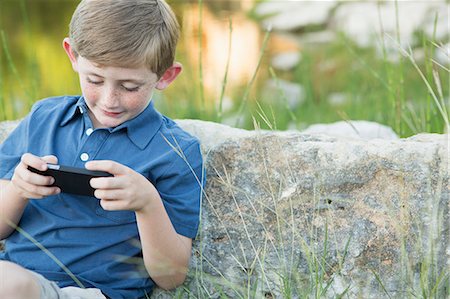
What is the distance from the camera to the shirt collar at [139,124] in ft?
7.25

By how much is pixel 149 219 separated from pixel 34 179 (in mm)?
303

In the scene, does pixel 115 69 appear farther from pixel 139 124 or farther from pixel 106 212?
pixel 106 212

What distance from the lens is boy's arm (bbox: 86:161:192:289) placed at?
6.44 ft

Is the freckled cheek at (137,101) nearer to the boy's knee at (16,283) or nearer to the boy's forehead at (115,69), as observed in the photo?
the boy's forehead at (115,69)

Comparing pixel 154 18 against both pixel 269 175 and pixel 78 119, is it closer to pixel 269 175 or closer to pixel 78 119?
pixel 78 119

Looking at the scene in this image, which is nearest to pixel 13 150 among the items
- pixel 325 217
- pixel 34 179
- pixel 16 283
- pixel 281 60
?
pixel 34 179

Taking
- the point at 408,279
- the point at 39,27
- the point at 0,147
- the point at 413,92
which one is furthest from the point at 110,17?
the point at 39,27

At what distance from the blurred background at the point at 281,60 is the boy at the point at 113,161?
1133 millimetres

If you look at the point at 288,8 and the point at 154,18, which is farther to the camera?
the point at 288,8

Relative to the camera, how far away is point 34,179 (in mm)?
2035

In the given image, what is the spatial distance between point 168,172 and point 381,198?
1.88ft

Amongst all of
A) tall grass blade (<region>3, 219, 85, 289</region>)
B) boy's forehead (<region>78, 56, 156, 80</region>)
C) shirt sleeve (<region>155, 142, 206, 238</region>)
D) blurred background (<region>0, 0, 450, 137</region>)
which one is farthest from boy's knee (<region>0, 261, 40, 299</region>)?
blurred background (<region>0, 0, 450, 137</region>)

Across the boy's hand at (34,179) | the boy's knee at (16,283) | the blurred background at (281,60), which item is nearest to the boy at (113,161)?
the boy's hand at (34,179)

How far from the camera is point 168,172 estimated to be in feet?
7.16
